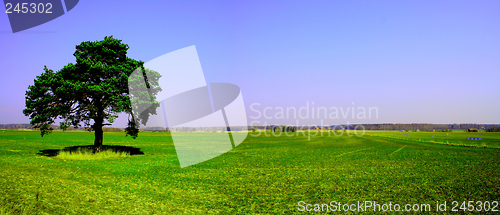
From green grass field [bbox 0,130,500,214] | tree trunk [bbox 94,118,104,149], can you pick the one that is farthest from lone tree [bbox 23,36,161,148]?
green grass field [bbox 0,130,500,214]

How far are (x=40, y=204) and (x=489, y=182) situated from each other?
A: 20440 mm

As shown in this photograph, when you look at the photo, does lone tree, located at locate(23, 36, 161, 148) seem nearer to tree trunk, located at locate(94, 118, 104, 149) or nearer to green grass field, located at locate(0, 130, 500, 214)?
tree trunk, located at locate(94, 118, 104, 149)

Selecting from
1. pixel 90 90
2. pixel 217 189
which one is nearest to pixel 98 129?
pixel 90 90

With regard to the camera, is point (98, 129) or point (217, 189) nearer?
point (217, 189)

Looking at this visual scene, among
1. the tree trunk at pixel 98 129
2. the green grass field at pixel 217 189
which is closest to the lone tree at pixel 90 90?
the tree trunk at pixel 98 129

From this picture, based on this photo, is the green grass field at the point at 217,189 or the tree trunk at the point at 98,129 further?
the tree trunk at the point at 98,129

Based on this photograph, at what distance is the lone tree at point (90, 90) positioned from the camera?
74.2 ft

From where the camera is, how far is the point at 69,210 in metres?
8.88

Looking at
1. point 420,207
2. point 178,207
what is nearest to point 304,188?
point 420,207

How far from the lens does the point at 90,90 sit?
22.6 metres

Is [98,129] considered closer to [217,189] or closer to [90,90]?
[90,90]

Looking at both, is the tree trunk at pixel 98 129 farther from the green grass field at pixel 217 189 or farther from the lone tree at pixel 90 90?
the green grass field at pixel 217 189

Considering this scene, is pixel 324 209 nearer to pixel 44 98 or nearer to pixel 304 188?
pixel 304 188

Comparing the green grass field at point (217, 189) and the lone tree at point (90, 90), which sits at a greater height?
the lone tree at point (90, 90)
